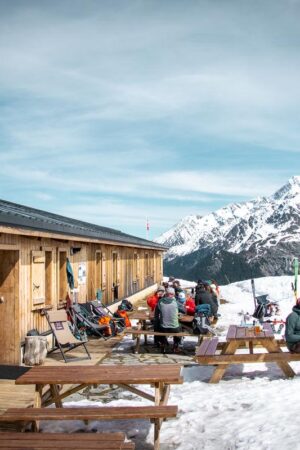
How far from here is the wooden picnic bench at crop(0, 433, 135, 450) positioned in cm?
Result: 412

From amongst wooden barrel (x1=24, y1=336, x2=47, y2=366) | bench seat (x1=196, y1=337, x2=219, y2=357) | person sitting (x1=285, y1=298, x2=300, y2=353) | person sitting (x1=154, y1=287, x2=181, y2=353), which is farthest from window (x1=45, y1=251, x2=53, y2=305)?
person sitting (x1=285, y1=298, x2=300, y2=353)

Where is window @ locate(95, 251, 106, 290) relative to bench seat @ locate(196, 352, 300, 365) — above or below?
above

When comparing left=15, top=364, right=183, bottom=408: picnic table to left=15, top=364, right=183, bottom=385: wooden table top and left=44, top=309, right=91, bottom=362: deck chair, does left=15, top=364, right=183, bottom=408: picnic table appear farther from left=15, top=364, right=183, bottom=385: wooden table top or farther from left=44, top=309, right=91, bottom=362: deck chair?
left=44, top=309, right=91, bottom=362: deck chair

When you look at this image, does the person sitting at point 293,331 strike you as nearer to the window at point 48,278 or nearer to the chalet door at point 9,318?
the chalet door at point 9,318

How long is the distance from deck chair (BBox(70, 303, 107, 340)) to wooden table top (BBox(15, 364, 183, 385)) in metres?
6.72

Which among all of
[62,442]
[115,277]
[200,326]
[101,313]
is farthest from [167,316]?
[115,277]

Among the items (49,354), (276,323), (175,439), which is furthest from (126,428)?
(276,323)

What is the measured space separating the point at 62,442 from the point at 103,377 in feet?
4.68

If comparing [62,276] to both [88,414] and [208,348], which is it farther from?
[88,414]

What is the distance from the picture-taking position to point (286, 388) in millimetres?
7340

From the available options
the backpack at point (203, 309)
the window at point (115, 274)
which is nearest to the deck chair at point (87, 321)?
the backpack at point (203, 309)

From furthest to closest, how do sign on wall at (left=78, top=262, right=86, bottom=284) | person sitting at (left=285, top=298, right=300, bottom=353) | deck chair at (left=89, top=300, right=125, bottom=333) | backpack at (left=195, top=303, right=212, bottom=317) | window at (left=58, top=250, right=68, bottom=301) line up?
sign on wall at (left=78, top=262, right=86, bottom=284) < deck chair at (left=89, top=300, right=125, bottom=333) < window at (left=58, top=250, right=68, bottom=301) < backpack at (left=195, top=303, right=212, bottom=317) < person sitting at (left=285, top=298, right=300, bottom=353)

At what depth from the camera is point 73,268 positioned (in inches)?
564

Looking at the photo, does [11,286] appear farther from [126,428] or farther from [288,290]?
[288,290]
